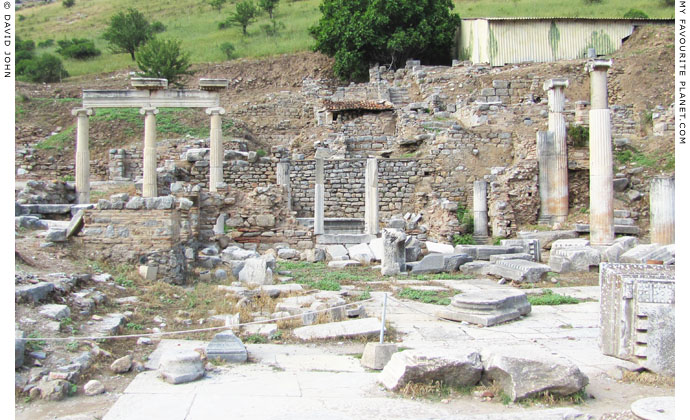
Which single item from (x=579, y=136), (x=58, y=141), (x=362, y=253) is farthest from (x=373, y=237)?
(x=58, y=141)

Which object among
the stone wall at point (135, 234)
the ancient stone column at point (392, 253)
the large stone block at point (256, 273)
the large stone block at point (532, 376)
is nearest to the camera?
the large stone block at point (532, 376)

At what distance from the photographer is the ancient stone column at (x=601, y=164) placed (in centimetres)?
1492

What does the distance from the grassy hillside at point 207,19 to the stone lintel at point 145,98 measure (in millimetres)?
21797

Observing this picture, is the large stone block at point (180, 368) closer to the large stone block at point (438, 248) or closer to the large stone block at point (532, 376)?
the large stone block at point (532, 376)

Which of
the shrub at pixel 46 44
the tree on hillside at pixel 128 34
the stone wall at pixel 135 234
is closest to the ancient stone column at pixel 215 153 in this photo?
the stone wall at pixel 135 234

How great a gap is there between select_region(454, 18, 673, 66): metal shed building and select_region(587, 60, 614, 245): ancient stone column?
58.5 feet

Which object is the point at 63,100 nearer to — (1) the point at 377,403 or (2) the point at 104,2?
(1) the point at 377,403

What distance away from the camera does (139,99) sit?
1855 cm

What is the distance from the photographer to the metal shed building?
32.1 meters

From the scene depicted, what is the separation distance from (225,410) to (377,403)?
130 cm

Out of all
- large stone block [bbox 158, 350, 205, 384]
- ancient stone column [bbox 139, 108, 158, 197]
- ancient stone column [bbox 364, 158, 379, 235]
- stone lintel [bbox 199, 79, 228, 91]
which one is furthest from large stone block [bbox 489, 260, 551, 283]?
stone lintel [bbox 199, 79, 228, 91]

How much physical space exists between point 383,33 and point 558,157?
19099 millimetres

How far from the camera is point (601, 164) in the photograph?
14969 millimetres

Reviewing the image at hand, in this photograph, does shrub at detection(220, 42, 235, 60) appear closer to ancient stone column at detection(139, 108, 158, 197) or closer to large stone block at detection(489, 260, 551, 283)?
ancient stone column at detection(139, 108, 158, 197)
